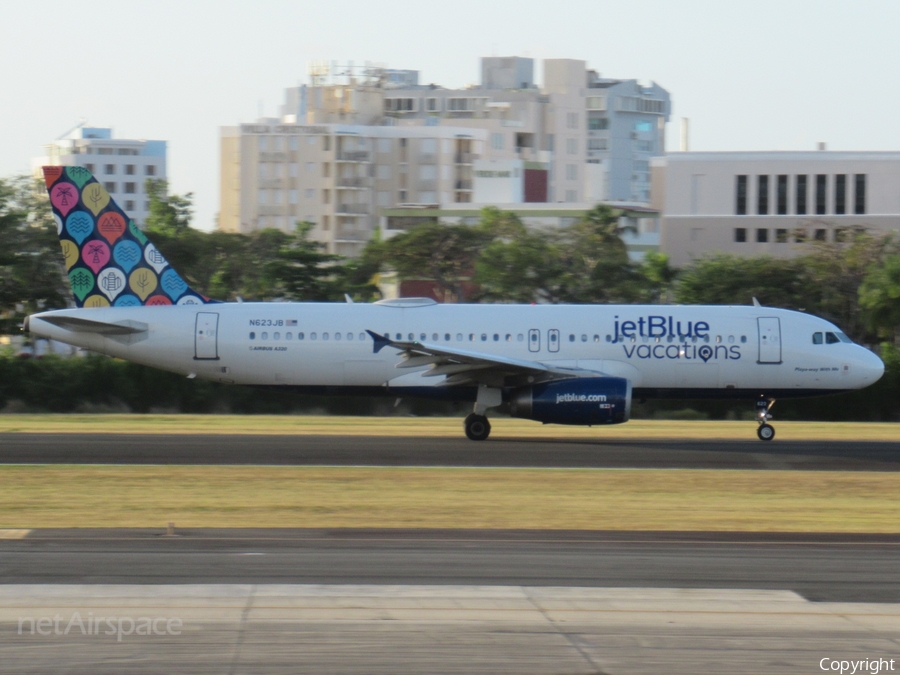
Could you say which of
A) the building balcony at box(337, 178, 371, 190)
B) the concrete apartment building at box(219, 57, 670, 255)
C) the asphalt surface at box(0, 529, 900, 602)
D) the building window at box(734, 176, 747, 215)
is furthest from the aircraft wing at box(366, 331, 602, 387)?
the building balcony at box(337, 178, 371, 190)

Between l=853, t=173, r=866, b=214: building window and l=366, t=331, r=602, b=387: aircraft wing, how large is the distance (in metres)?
67.0

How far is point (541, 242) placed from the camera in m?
59.2

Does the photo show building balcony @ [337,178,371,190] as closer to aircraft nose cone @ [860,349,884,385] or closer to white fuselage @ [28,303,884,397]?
white fuselage @ [28,303,884,397]

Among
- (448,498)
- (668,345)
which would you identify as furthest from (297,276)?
(448,498)

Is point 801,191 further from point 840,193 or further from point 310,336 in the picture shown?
point 310,336

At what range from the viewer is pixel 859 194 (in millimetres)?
89062

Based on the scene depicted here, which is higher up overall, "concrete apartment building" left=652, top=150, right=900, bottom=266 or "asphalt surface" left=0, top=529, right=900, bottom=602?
"concrete apartment building" left=652, top=150, right=900, bottom=266

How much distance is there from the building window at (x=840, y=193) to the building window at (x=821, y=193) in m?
0.69

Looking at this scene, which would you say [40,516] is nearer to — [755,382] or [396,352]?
[396,352]

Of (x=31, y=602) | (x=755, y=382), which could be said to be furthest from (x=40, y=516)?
(x=755, y=382)

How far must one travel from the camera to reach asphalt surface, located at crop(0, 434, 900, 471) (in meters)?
23.1

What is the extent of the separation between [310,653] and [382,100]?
154372 mm

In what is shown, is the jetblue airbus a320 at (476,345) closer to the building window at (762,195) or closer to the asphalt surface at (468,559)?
the asphalt surface at (468,559)

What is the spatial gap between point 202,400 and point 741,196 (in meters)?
59.0
